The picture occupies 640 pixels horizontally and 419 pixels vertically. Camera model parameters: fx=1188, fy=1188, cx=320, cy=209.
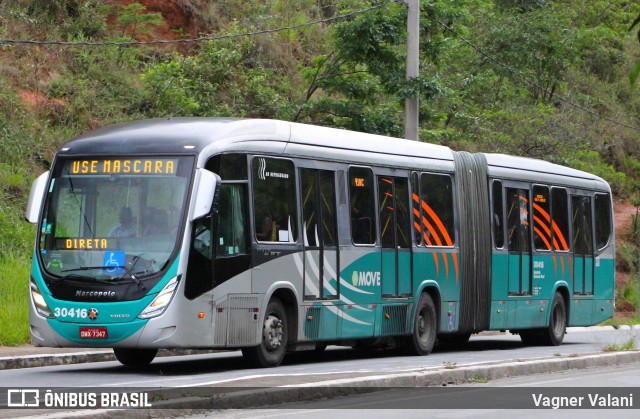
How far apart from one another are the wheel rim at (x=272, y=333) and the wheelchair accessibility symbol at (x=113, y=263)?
215cm

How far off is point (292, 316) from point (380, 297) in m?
2.42

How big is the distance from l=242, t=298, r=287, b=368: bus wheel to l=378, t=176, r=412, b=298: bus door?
2764mm

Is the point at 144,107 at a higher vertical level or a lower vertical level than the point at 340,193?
higher

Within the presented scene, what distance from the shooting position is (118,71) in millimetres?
29734

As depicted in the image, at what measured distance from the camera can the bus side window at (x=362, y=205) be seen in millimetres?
17312

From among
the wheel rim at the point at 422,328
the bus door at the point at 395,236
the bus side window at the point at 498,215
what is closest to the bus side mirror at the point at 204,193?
the bus door at the point at 395,236

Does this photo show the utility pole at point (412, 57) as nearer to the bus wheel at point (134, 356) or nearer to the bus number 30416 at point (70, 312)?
the bus wheel at point (134, 356)

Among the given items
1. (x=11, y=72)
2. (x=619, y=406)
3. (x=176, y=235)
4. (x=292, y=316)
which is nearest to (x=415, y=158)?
(x=292, y=316)

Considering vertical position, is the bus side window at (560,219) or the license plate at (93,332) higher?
the bus side window at (560,219)

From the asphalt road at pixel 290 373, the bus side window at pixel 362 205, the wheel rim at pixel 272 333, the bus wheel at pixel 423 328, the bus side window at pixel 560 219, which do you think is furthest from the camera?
the bus side window at pixel 560 219

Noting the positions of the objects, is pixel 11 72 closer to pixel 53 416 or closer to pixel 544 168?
pixel 544 168

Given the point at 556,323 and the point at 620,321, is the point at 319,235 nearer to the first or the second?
the point at 556,323

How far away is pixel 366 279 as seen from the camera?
685 inches

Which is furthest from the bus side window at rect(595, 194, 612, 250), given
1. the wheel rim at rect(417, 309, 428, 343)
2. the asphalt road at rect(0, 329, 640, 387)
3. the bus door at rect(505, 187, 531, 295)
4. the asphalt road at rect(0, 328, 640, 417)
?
the wheel rim at rect(417, 309, 428, 343)
